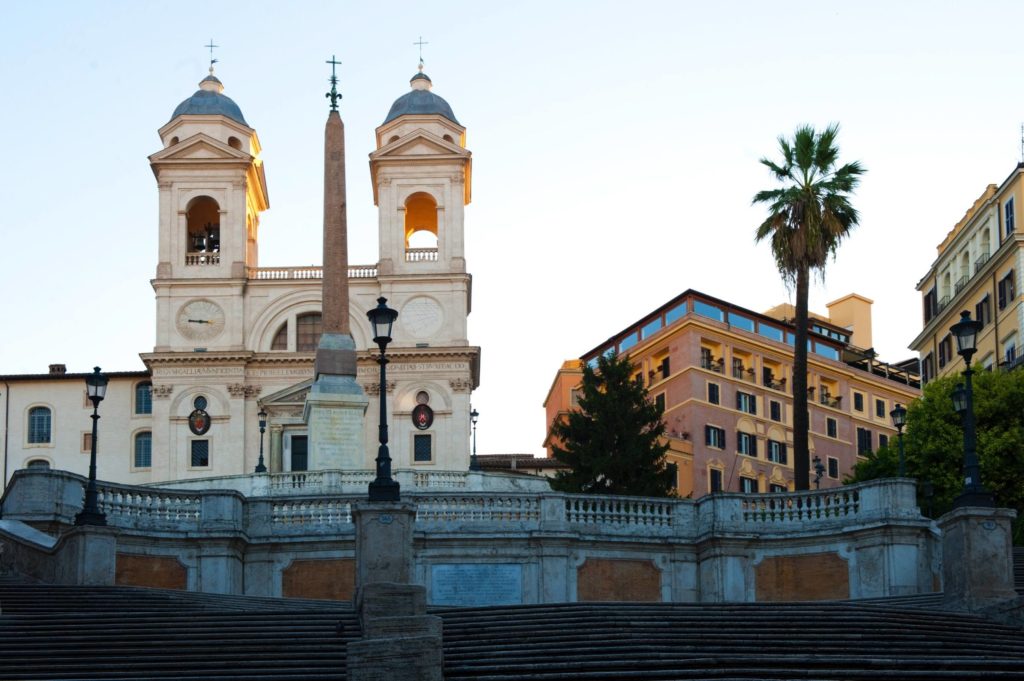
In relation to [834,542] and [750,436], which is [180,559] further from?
[750,436]

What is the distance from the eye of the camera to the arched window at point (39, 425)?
97750mm

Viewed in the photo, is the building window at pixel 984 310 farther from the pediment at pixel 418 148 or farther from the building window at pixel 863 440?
the building window at pixel 863 440

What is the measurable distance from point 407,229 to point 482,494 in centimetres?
6774

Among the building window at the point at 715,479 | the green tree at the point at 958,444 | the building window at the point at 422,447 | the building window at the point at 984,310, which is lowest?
the green tree at the point at 958,444

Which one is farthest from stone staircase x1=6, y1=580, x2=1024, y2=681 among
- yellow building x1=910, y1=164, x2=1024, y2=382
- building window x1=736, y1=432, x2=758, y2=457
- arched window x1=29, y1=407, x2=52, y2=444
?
building window x1=736, y1=432, x2=758, y2=457

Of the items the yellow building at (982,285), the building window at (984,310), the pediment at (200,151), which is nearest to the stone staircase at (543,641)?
the yellow building at (982,285)

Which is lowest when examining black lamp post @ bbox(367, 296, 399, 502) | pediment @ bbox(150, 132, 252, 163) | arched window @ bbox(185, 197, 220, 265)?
black lamp post @ bbox(367, 296, 399, 502)

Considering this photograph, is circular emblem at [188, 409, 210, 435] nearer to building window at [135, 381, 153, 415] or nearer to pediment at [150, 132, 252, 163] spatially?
building window at [135, 381, 153, 415]

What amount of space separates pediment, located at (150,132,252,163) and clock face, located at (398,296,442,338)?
1183cm

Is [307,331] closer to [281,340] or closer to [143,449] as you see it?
[281,340]

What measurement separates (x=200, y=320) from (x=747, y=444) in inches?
1218

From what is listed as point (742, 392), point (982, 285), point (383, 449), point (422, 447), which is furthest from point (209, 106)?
point (383, 449)

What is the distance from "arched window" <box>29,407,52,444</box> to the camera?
97.8 meters

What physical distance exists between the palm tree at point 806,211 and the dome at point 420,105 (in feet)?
149
